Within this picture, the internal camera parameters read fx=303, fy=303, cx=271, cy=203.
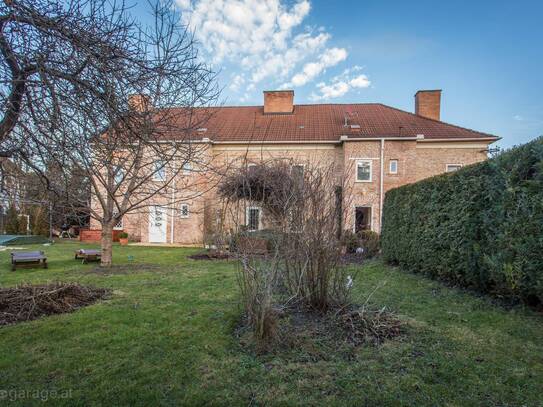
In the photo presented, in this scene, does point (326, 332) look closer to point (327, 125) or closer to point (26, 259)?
point (26, 259)

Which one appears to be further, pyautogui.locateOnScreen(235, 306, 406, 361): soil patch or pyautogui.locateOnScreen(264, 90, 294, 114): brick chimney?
pyautogui.locateOnScreen(264, 90, 294, 114): brick chimney

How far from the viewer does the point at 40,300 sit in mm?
4664

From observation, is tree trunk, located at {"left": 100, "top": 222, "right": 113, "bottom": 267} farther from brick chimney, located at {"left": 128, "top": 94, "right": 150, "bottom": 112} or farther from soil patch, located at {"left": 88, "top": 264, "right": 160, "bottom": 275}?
brick chimney, located at {"left": 128, "top": 94, "right": 150, "bottom": 112}

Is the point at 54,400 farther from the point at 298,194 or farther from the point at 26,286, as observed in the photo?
the point at 26,286

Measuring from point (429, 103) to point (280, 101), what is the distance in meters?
9.45

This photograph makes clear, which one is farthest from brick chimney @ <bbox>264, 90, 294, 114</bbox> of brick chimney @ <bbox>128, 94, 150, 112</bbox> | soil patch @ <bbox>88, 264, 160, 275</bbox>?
brick chimney @ <bbox>128, 94, 150, 112</bbox>

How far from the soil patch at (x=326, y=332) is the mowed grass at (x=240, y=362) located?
0.37 ft

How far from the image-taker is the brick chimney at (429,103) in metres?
19.1

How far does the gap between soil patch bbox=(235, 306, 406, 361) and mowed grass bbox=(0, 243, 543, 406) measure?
0.37 ft

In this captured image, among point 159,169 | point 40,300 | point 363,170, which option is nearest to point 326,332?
point 159,169

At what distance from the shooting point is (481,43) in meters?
8.30

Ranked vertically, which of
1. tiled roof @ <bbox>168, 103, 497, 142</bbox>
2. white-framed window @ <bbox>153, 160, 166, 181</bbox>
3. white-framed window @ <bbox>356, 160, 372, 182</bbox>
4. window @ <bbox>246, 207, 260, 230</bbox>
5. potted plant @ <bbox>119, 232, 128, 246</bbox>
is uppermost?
tiled roof @ <bbox>168, 103, 497, 142</bbox>

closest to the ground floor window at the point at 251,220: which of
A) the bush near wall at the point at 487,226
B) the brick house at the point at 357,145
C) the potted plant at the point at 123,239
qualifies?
the bush near wall at the point at 487,226

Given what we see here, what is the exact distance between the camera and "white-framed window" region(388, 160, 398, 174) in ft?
54.7
